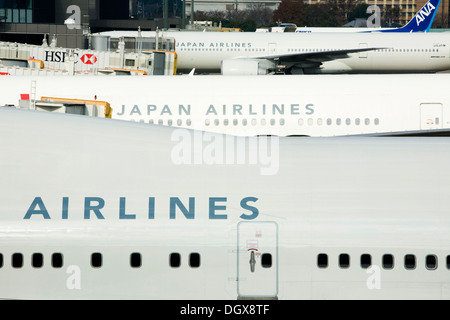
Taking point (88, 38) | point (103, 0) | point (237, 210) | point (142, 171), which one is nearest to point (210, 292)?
point (237, 210)

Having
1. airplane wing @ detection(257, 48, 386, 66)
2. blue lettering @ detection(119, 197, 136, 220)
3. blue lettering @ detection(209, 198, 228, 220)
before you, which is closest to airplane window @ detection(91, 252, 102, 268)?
blue lettering @ detection(119, 197, 136, 220)

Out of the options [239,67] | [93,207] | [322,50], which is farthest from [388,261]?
[322,50]

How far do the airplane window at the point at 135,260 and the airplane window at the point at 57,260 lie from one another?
74 centimetres

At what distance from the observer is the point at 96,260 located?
8383 mm

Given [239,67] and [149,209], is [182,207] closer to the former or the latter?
[149,209]

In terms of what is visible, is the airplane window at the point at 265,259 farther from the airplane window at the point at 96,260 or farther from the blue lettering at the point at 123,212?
the airplane window at the point at 96,260

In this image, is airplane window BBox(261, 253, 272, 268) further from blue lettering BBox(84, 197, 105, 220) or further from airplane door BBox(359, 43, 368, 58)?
airplane door BBox(359, 43, 368, 58)

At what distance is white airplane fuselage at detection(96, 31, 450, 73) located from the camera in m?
56.6

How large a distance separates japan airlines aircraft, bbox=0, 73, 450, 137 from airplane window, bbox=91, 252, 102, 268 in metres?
13.8

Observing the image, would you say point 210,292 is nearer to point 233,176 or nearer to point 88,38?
point 233,176

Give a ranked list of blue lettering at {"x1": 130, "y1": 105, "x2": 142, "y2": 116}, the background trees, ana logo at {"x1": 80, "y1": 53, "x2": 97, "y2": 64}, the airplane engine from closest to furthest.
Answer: blue lettering at {"x1": 130, "y1": 105, "x2": 142, "y2": 116}, ana logo at {"x1": 80, "y1": 53, "x2": 97, "y2": 64}, the airplane engine, the background trees

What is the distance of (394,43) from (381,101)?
3628cm

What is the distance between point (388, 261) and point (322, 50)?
49.0m

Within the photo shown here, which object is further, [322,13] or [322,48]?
[322,13]
